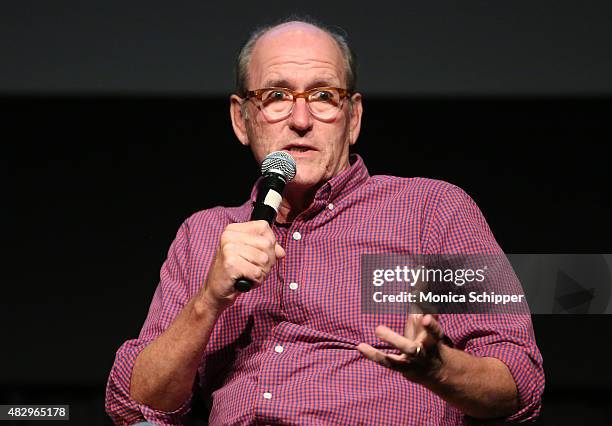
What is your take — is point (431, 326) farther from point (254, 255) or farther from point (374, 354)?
point (254, 255)

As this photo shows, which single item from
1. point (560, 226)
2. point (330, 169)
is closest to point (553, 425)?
point (560, 226)

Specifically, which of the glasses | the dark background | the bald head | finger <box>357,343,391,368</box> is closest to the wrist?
finger <box>357,343,391,368</box>

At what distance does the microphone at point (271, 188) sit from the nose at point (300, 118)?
0.64ft

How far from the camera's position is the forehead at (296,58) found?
6.42 feet

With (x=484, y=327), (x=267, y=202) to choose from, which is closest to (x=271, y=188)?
(x=267, y=202)

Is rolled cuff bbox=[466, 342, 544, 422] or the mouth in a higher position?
the mouth

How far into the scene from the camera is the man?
5.22 feet

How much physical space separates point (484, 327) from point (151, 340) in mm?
720

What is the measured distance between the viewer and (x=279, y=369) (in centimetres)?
173

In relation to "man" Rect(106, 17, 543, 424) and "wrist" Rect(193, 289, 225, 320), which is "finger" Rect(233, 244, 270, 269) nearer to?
"man" Rect(106, 17, 543, 424)

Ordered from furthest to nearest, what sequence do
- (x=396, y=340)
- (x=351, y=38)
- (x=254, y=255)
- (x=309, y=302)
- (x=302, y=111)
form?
(x=351, y=38) → (x=302, y=111) → (x=309, y=302) → (x=254, y=255) → (x=396, y=340)

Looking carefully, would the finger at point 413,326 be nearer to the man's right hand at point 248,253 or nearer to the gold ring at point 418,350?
the gold ring at point 418,350

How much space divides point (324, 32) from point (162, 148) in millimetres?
822

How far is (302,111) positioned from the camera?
1.90m
